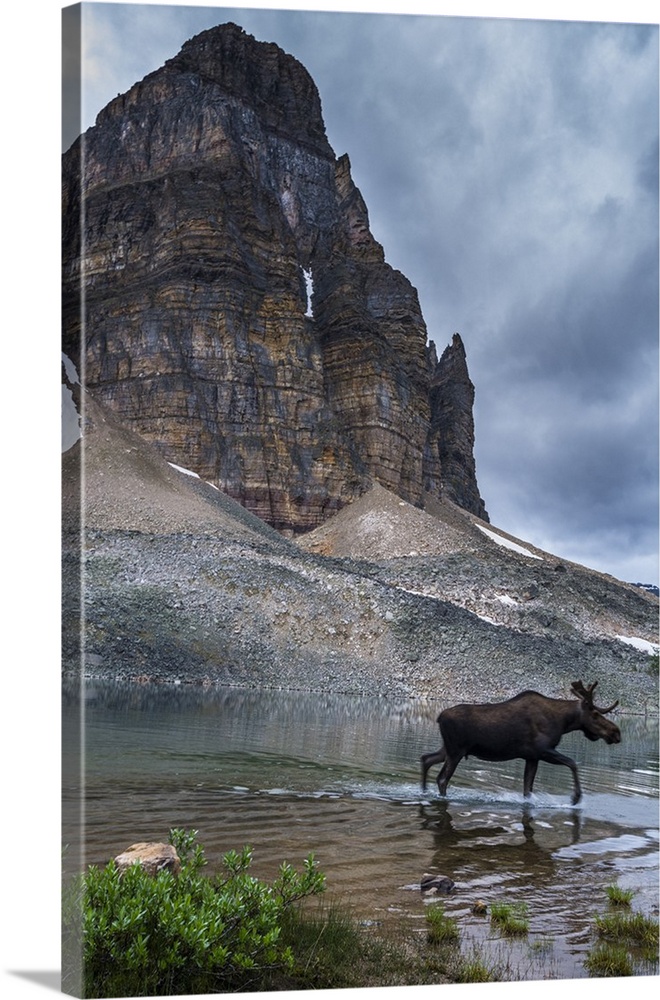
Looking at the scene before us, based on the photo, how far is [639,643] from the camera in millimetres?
22719

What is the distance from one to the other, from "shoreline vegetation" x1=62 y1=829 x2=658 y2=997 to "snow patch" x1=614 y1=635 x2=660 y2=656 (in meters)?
13.3

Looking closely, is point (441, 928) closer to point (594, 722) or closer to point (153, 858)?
point (153, 858)

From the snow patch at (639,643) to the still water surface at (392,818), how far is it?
8.68ft

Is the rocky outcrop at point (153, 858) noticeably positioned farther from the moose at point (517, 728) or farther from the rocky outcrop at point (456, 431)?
the rocky outcrop at point (456, 431)

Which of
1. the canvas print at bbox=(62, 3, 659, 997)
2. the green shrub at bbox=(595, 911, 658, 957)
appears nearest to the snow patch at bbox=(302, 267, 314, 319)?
the canvas print at bbox=(62, 3, 659, 997)

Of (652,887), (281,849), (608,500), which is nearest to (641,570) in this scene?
(608,500)

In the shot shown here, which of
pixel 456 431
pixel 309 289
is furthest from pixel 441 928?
pixel 309 289

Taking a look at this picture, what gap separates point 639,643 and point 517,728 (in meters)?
13.0

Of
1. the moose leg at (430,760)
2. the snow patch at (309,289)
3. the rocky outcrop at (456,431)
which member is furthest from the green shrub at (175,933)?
the snow patch at (309,289)

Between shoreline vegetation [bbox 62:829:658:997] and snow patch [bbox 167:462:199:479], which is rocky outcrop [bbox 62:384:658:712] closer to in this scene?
snow patch [bbox 167:462:199:479]

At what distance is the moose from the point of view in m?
10.8

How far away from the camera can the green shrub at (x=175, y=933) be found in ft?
15.8

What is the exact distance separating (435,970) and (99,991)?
200 centimetres
